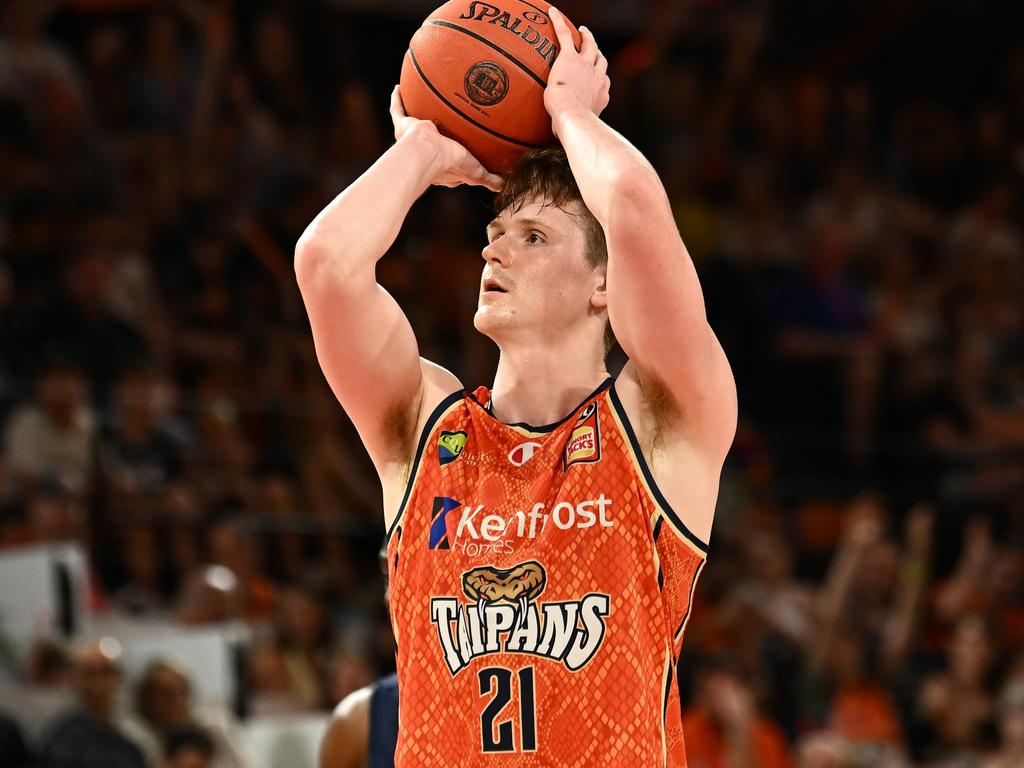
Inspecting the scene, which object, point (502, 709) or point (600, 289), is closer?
point (502, 709)

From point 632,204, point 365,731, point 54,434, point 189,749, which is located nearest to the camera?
point 632,204

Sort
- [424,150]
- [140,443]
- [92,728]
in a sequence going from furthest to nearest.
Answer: [140,443] → [92,728] → [424,150]

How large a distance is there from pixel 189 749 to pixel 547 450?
386 centimetres

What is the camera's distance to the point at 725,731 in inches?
283

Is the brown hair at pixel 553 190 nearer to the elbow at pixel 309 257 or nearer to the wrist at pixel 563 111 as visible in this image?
the wrist at pixel 563 111

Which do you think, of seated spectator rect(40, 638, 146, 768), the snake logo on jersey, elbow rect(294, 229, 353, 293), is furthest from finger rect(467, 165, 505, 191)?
seated spectator rect(40, 638, 146, 768)

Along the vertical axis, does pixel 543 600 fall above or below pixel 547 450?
below

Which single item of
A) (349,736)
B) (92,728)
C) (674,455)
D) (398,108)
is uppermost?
(398,108)

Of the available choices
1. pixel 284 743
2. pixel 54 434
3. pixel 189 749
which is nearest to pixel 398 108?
pixel 189 749

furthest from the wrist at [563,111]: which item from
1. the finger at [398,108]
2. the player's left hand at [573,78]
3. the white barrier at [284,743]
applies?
the white barrier at [284,743]

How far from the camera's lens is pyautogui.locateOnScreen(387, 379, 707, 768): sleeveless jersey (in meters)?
2.88

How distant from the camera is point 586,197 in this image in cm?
296

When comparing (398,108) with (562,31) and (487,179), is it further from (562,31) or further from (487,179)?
(562,31)

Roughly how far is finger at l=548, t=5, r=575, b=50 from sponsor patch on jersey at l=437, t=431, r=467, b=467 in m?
0.86
